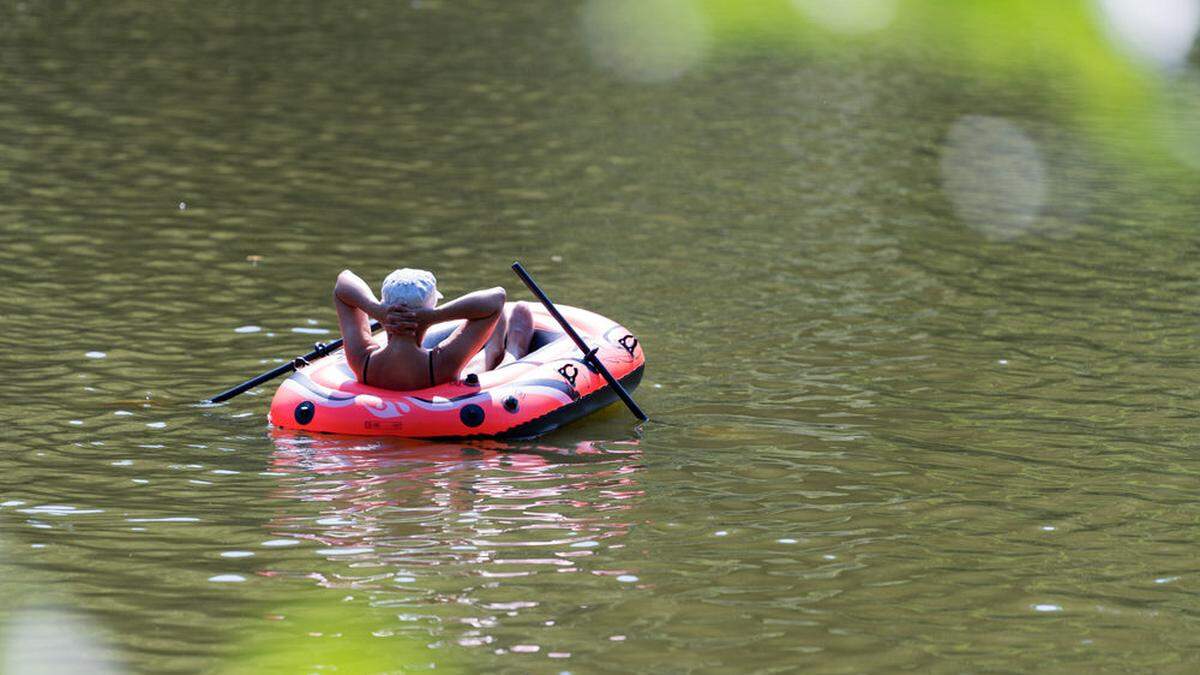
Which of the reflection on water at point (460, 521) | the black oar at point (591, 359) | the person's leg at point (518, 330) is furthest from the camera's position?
the person's leg at point (518, 330)

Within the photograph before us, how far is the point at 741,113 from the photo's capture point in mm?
19984

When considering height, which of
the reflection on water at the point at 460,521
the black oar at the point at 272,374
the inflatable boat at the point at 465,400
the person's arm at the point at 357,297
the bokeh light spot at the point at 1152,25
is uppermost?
the person's arm at the point at 357,297

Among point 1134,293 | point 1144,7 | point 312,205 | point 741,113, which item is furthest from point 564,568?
point 741,113

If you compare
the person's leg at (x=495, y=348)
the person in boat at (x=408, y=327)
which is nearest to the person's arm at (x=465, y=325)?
the person in boat at (x=408, y=327)

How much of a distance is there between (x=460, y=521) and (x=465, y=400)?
1347 millimetres

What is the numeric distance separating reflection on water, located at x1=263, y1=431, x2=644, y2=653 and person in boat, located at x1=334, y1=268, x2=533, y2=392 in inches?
15.3

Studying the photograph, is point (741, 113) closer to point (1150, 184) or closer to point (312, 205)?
point (1150, 184)

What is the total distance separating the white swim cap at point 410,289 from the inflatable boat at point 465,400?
0.45 meters

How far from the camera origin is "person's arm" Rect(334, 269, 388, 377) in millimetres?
7969

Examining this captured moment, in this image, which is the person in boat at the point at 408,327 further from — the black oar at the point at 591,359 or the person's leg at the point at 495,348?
the person's leg at the point at 495,348

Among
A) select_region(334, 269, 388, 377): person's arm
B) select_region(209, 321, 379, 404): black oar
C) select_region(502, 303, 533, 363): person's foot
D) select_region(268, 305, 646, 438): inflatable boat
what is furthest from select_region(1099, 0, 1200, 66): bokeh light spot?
select_region(502, 303, 533, 363): person's foot

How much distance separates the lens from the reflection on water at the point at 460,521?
5574mm

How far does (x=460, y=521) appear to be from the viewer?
6.52m

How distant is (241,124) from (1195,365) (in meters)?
11.4
